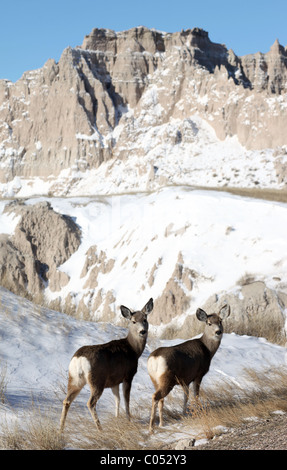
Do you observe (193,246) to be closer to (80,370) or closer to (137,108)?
(80,370)

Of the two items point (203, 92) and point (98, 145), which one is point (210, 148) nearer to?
point (203, 92)

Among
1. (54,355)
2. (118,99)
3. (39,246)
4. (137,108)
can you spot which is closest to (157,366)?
(54,355)

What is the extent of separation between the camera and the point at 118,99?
108 meters

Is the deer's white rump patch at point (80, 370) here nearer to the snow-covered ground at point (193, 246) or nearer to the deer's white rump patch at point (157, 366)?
the deer's white rump patch at point (157, 366)

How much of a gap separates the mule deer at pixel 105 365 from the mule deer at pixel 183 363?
28cm

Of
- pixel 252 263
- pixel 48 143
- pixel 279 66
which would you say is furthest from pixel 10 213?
pixel 279 66

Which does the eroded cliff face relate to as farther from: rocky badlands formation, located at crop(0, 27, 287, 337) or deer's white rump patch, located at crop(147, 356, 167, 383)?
deer's white rump patch, located at crop(147, 356, 167, 383)

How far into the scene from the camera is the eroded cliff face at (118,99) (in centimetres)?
9550

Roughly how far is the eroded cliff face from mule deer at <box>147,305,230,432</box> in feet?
273

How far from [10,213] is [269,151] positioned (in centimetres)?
4415

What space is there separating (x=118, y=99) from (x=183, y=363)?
107116mm

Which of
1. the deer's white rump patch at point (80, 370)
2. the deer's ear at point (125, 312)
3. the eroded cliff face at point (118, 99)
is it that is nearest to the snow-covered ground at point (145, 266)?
the deer's white rump patch at point (80, 370)

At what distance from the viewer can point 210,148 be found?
290ft

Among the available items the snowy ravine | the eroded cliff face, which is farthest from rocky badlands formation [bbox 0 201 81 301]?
the eroded cliff face
